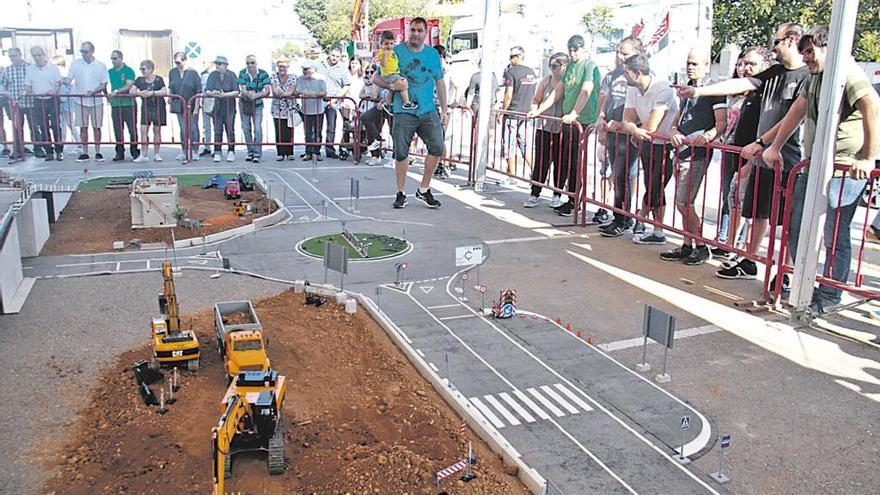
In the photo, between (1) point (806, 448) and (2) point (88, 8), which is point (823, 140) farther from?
(2) point (88, 8)

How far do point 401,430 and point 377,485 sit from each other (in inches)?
26.8

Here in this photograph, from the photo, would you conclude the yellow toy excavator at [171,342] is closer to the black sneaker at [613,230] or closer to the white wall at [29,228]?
the white wall at [29,228]

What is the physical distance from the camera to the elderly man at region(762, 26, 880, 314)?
19.7ft

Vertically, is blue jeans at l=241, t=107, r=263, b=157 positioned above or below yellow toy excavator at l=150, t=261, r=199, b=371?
above

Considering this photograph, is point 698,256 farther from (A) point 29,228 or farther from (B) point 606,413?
(A) point 29,228

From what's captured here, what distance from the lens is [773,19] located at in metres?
26.0

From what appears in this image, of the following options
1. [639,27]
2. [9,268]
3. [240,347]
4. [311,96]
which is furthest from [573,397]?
[639,27]

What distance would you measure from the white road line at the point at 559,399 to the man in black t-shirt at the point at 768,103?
9.54ft

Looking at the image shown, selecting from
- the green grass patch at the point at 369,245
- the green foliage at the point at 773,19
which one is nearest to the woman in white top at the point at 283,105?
the green grass patch at the point at 369,245

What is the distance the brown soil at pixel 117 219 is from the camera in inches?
339

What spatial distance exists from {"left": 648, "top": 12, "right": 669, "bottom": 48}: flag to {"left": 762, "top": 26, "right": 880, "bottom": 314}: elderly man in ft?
47.2

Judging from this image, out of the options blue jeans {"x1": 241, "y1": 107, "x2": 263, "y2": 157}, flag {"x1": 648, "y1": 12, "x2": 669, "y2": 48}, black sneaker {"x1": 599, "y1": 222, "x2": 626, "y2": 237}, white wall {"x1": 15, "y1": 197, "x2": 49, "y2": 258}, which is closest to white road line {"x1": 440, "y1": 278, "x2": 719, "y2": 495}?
black sneaker {"x1": 599, "y1": 222, "x2": 626, "y2": 237}

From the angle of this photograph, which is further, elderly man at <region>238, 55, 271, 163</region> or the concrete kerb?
elderly man at <region>238, 55, 271, 163</region>

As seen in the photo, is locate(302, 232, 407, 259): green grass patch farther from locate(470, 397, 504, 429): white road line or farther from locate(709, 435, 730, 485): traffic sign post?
locate(709, 435, 730, 485): traffic sign post
